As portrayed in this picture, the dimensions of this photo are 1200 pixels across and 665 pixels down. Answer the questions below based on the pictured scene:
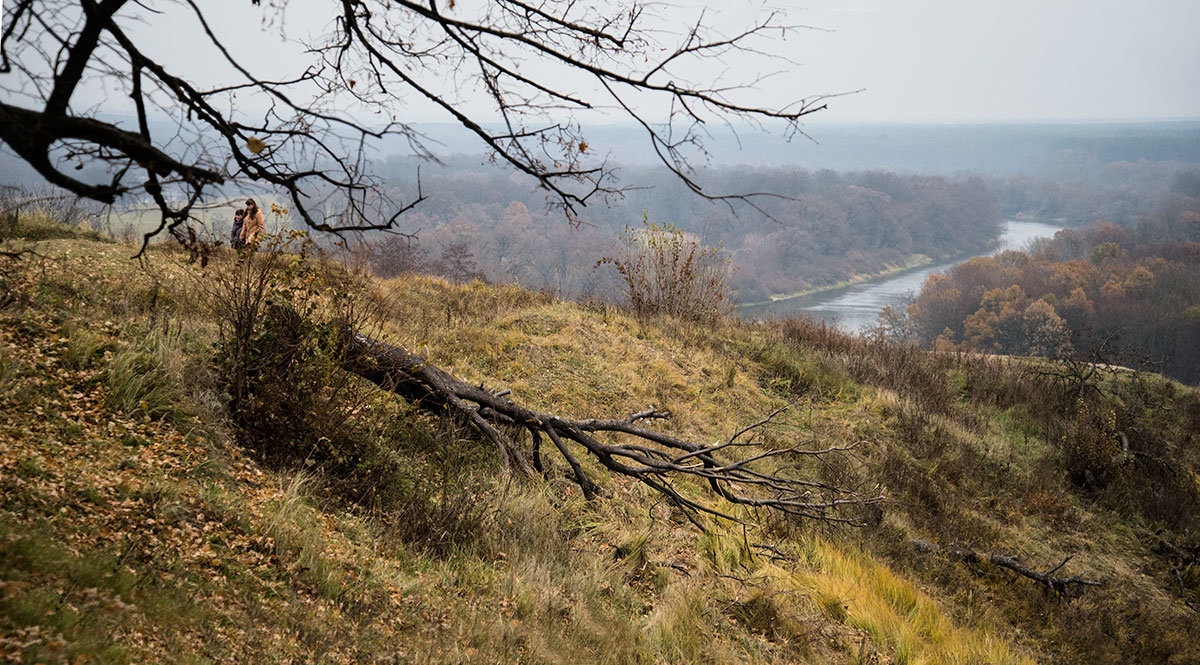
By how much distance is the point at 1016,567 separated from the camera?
21.7ft

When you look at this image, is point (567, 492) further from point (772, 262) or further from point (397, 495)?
point (772, 262)

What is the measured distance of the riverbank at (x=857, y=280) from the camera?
249ft

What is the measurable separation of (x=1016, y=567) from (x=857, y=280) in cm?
8408

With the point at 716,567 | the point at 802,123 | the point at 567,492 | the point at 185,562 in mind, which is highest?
the point at 802,123

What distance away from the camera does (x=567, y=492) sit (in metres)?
4.87

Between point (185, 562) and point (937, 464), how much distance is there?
9.19m

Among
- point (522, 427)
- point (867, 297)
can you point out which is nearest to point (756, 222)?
point (867, 297)

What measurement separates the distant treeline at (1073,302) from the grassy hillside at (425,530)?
40770 mm

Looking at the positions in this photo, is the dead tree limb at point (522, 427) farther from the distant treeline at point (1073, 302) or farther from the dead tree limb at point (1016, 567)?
the distant treeline at point (1073, 302)

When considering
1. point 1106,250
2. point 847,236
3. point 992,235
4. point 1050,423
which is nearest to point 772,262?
point 847,236

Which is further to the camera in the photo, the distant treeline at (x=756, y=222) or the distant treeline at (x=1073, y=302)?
the distant treeline at (x=756, y=222)

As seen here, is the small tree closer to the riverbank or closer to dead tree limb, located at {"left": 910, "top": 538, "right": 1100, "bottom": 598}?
dead tree limb, located at {"left": 910, "top": 538, "right": 1100, "bottom": 598}

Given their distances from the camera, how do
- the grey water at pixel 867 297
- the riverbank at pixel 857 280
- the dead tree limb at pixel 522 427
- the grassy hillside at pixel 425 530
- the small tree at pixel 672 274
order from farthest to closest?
1. the riverbank at pixel 857 280
2. the grey water at pixel 867 297
3. the small tree at pixel 672 274
4. the dead tree limb at pixel 522 427
5. the grassy hillside at pixel 425 530

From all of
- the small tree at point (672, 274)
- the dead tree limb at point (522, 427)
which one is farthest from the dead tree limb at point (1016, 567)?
the small tree at point (672, 274)
